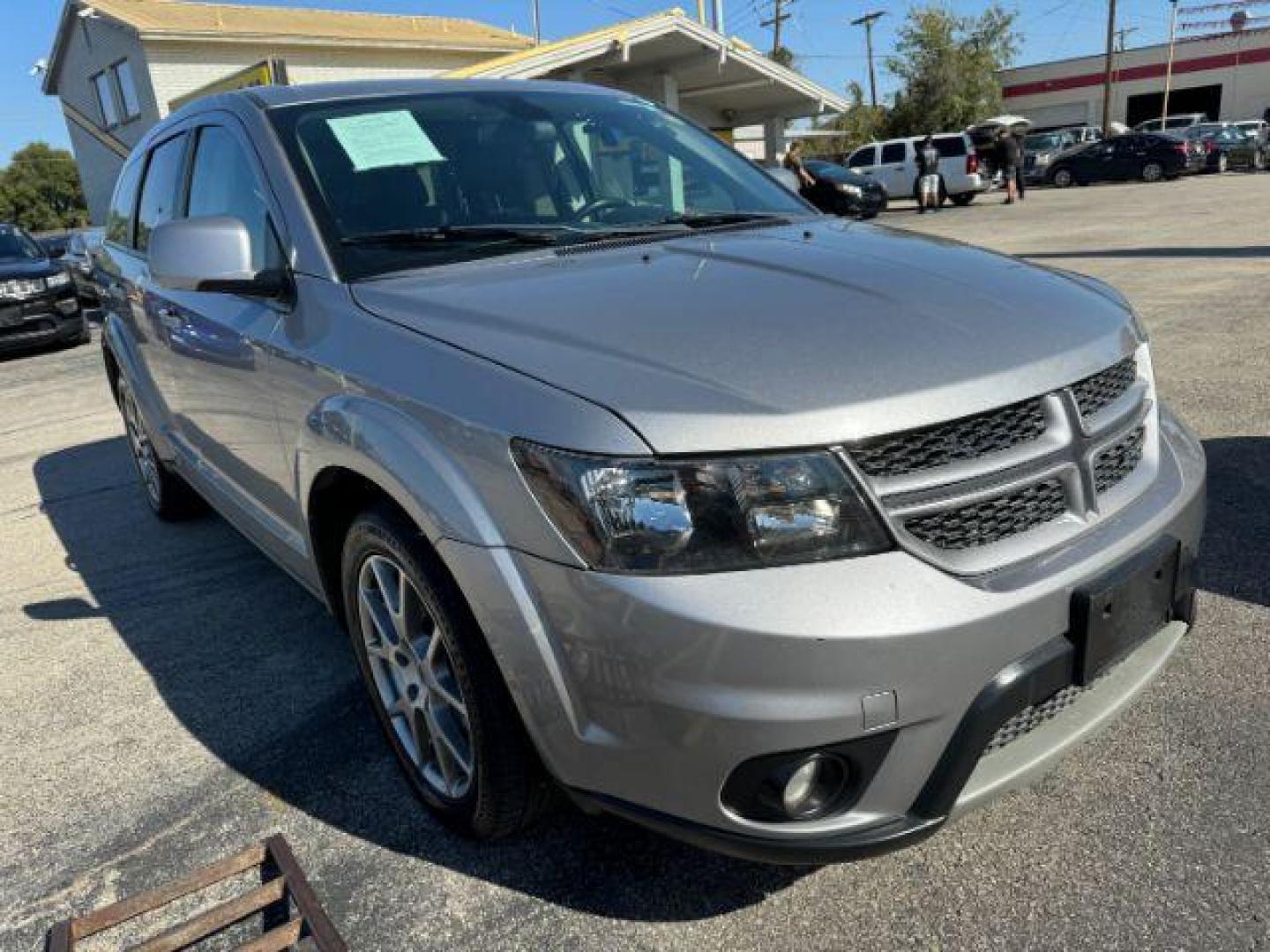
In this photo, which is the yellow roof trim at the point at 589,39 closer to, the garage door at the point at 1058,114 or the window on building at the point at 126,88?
the window on building at the point at 126,88

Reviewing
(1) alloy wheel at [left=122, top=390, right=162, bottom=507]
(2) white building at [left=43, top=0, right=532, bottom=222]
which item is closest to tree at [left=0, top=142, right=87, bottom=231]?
(2) white building at [left=43, top=0, right=532, bottom=222]

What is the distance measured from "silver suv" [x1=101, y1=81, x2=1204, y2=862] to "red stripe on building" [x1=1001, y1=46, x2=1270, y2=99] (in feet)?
190

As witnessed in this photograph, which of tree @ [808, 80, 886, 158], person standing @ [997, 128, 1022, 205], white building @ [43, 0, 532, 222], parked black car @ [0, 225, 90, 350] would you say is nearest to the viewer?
parked black car @ [0, 225, 90, 350]

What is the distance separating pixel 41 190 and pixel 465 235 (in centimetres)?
7874

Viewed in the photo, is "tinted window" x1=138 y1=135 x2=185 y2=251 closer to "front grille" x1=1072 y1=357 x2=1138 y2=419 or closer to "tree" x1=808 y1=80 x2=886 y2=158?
"front grille" x1=1072 y1=357 x2=1138 y2=419

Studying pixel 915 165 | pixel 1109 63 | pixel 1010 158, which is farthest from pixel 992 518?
pixel 1109 63

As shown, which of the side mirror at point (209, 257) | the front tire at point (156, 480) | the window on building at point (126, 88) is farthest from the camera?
the window on building at point (126, 88)

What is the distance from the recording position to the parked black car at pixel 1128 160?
2766cm

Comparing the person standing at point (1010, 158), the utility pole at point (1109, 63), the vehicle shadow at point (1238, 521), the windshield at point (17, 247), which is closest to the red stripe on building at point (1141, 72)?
the utility pole at point (1109, 63)

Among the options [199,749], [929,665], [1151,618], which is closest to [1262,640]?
[1151,618]

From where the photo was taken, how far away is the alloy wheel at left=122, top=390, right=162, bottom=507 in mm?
4707

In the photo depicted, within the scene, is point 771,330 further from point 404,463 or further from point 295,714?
point 295,714

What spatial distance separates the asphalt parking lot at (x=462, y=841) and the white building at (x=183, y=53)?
62.6ft

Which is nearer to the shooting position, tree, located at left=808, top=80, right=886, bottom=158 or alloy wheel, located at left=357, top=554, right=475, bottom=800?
alloy wheel, located at left=357, top=554, right=475, bottom=800
